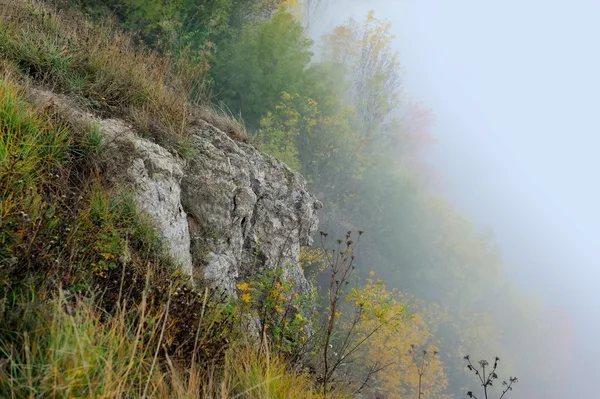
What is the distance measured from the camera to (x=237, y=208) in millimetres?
4586

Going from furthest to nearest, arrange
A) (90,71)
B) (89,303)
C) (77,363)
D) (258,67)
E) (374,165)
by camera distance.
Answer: (374,165) < (258,67) < (90,71) < (89,303) < (77,363)

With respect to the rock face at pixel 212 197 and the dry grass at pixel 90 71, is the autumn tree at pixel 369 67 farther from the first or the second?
the dry grass at pixel 90 71

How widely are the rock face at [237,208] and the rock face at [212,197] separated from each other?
0.04 ft

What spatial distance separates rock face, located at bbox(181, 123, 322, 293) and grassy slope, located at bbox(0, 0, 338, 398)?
1.90 feet

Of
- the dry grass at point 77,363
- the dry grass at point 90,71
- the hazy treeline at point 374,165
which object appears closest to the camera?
the dry grass at point 77,363

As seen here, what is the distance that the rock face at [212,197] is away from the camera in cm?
323

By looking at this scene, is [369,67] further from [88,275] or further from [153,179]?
[88,275]

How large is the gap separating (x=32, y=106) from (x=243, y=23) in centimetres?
1327

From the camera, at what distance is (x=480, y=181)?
195 ft

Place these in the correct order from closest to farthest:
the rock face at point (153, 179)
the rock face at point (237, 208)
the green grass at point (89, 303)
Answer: the green grass at point (89, 303), the rock face at point (153, 179), the rock face at point (237, 208)

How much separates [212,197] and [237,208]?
382 millimetres

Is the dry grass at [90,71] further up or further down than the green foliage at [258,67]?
further down

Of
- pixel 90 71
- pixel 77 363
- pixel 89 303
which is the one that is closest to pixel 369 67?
pixel 90 71

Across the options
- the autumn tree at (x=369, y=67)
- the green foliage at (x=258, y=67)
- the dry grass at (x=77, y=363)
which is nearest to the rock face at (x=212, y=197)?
the dry grass at (x=77, y=363)
